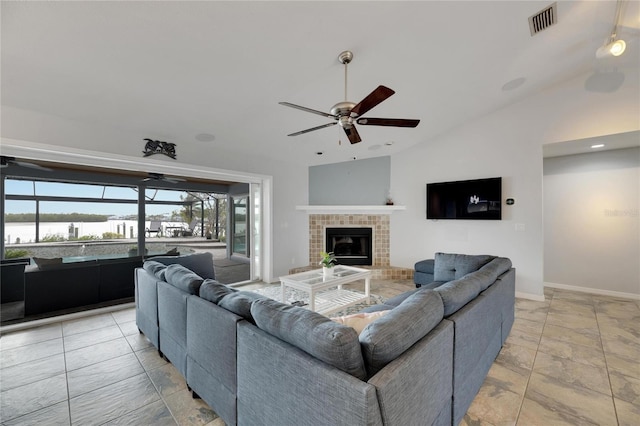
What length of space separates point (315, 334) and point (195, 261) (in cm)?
341

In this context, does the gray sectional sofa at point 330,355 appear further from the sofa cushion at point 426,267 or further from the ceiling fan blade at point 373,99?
the sofa cushion at point 426,267

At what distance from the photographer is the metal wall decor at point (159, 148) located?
3.69 metres

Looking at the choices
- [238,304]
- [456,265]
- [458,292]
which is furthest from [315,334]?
[456,265]

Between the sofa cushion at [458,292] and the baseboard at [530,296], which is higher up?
the sofa cushion at [458,292]

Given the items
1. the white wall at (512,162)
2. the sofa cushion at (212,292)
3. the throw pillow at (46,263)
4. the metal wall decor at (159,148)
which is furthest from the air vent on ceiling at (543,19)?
the throw pillow at (46,263)

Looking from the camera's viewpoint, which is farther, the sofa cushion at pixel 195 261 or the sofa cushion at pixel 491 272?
the sofa cushion at pixel 195 261

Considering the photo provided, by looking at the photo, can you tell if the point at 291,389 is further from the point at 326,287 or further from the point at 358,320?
the point at 326,287

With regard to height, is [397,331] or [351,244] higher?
[397,331]

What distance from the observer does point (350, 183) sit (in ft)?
20.3

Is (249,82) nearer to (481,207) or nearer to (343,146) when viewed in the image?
(343,146)

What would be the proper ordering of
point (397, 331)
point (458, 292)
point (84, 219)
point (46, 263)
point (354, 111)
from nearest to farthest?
point (397, 331)
point (458, 292)
point (354, 111)
point (46, 263)
point (84, 219)

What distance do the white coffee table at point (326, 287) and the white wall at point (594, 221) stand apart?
3.72m

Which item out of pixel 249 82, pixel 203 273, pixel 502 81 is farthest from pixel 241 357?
pixel 502 81

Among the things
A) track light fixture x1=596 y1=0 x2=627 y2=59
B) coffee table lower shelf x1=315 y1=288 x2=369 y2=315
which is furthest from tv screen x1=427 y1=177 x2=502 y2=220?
coffee table lower shelf x1=315 y1=288 x2=369 y2=315
